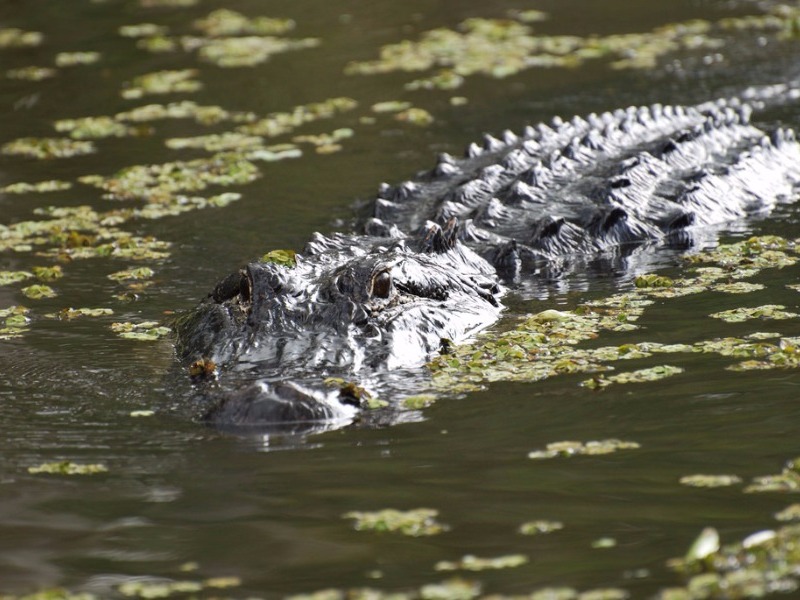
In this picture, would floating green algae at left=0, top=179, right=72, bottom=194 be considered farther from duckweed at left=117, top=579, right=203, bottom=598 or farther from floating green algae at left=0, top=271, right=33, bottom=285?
duckweed at left=117, top=579, right=203, bottom=598

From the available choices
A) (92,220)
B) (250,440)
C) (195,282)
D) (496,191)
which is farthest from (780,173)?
(250,440)

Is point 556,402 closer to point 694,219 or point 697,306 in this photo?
point 697,306

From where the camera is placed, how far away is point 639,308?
6.47m

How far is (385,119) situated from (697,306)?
583cm

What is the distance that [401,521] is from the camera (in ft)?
12.7

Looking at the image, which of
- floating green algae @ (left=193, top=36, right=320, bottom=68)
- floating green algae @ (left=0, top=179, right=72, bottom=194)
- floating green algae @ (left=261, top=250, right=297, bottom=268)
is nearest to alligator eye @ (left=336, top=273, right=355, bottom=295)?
floating green algae @ (left=261, top=250, right=297, bottom=268)

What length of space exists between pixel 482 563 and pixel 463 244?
156 inches

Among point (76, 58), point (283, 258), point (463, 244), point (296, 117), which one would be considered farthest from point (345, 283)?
point (76, 58)

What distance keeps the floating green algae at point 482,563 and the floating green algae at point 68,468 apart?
1499mm

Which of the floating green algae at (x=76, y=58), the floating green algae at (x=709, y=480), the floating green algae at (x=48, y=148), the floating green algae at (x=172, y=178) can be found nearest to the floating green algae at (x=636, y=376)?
the floating green algae at (x=709, y=480)

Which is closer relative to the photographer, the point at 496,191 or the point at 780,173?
the point at 496,191

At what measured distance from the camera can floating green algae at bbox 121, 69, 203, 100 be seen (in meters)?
13.1

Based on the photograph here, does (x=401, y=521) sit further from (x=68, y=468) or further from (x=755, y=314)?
(x=755, y=314)

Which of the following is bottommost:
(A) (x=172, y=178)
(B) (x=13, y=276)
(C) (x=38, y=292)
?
(C) (x=38, y=292)
